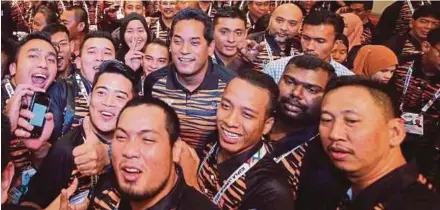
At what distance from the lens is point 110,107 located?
2836mm

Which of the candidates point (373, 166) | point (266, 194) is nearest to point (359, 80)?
point (373, 166)

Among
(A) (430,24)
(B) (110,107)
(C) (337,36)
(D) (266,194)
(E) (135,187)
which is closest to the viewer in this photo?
(E) (135,187)

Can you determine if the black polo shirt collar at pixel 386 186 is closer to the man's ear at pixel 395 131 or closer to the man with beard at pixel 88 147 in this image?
the man's ear at pixel 395 131

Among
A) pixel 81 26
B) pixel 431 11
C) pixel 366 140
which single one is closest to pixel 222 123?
pixel 366 140

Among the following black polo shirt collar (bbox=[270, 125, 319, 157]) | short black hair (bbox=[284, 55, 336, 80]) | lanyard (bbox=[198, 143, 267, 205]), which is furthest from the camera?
short black hair (bbox=[284, 55, 336, 80])

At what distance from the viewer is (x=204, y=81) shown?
3451mm

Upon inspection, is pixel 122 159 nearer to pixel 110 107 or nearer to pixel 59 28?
pixel 110 107

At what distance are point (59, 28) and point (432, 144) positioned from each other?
2874 millimetres

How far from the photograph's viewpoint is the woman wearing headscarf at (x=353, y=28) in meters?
5.67

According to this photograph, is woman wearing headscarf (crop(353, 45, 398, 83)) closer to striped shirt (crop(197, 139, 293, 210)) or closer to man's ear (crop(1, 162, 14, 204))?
striped shirt (crop(197, 139, 293, 210))

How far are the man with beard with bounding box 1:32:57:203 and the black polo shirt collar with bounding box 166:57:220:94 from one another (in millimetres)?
745

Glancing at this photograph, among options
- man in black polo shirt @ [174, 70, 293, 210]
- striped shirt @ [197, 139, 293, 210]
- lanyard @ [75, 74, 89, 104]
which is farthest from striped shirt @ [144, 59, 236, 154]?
striped shirt @ [197, 139, 293, 210]

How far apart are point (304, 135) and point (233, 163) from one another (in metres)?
0.50

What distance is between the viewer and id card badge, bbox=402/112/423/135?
3684mm
